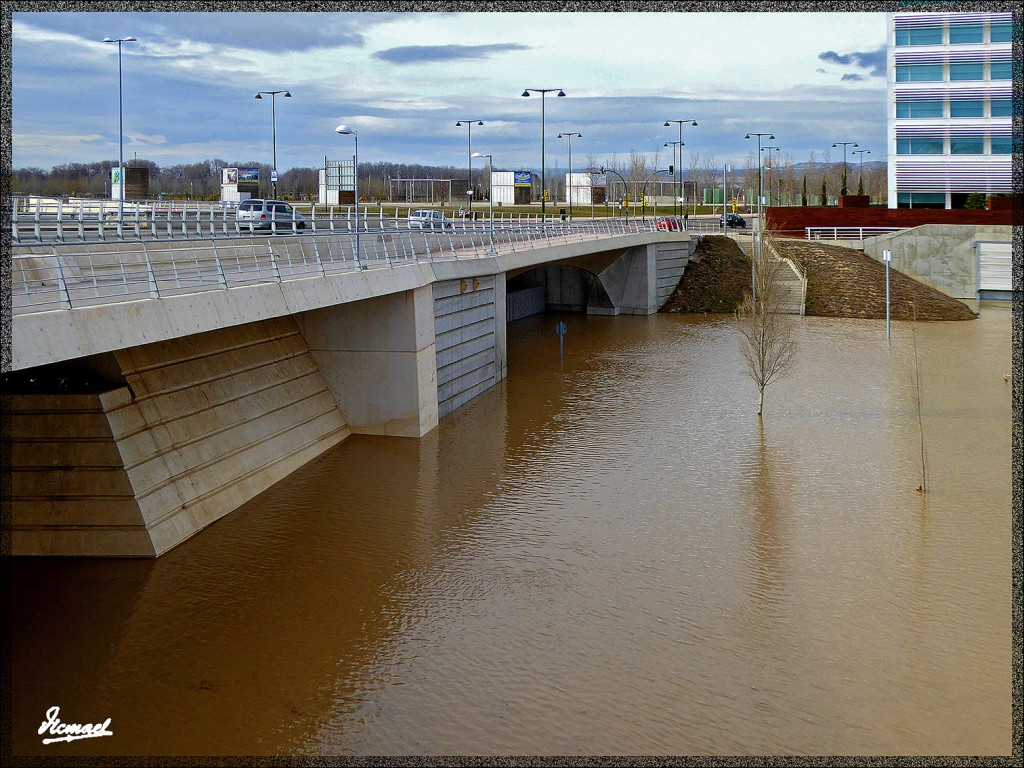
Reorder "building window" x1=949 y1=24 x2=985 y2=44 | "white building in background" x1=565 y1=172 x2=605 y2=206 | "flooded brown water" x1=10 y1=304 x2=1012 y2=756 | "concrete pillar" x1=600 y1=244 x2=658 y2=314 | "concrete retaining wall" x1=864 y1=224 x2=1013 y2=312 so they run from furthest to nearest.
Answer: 1. "white building in background" x1=565 y1=172 x2=605 y2=206
2. "building window" x1=949 y1=24 x2=985 y2=44
3. "concrete pillar" x1=600 y1=244 x2=658 y2=314
4. "concrete retaining wall" x1=864 y1=224 x2=1013 y2=312
5. "flooded brown water" x1=10 y1=304 x2=1012 y2=756

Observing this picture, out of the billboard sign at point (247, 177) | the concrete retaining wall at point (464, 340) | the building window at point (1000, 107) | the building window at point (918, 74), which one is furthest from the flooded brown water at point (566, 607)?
the billboard sign at point (247, 177)

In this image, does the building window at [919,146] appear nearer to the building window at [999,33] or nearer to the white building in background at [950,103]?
the white building in background at [950,103]

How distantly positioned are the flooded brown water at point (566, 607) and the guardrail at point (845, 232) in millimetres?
36100

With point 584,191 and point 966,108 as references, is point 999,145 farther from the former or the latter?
point 584,191

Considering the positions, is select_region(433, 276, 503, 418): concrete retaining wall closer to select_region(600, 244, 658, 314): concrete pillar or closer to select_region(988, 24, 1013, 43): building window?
select_region(600, 244, 658, 314): concrete pillar

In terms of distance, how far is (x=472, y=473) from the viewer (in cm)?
2214

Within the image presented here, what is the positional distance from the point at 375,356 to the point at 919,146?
4776 cm

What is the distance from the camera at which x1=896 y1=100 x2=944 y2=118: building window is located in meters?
60.1

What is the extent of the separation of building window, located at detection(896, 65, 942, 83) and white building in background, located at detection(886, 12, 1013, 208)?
0.06 metres

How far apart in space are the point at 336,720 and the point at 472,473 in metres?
10.6

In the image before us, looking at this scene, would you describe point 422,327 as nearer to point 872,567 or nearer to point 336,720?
point 872,567

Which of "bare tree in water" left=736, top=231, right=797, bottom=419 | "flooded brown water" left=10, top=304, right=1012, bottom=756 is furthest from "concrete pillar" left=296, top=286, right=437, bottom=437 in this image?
"bare tree in water" left=736, top=231, right=797, bottom=419

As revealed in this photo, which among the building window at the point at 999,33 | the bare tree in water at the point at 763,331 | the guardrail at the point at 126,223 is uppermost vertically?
the building window at the point at 999,33

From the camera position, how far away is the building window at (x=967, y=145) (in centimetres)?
5988
